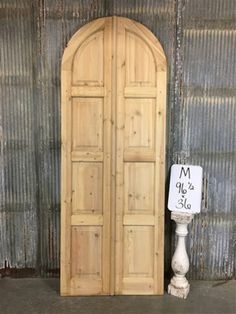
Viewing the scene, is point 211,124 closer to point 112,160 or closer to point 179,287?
point 112,160

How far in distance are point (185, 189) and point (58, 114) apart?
114cm

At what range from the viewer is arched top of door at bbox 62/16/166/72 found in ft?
10.9

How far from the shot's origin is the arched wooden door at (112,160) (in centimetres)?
334

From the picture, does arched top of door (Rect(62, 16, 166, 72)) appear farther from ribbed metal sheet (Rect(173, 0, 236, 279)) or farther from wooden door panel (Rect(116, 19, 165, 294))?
ribbed metal sheet (Rect(173, 0, 236, 279))

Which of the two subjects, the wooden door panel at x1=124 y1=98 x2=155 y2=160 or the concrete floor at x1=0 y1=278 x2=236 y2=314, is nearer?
the concrete floor at x1=0 y1=278 x2=236 y2=314

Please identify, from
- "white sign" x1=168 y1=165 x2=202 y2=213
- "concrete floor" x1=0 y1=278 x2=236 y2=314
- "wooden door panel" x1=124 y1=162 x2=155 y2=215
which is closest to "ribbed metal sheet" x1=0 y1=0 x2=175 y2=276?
"concrete floor" x1=0 y1=278 x2=236 y2=314

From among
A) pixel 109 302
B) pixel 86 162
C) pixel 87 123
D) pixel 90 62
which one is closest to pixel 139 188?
pixel 86 162

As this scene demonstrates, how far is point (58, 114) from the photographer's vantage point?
11.6ft

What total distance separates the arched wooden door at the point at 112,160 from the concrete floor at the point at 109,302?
0.30 feet

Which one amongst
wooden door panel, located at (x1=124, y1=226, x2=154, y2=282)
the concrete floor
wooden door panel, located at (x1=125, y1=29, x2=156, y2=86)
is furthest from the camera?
wooden door panel, located at (x1=124, y1=226, x2=154, y2=282)

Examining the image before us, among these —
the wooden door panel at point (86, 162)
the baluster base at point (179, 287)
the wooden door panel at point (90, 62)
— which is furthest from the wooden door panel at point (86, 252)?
the wooden door panel at point (90, 62)

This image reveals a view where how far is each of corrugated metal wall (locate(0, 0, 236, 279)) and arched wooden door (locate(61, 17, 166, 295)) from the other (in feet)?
0.64

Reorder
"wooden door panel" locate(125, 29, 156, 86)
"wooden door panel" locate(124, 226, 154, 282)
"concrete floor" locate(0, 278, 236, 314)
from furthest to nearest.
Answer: "wooden door panel" locate(124, 226, 154, 282) < "wooden door panel" locate(125, 29, 156, 86) < "concrete floor" locate(0, 278, 236, 314)

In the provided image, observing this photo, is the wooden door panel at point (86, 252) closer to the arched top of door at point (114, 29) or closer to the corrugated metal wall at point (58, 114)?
the corrugated metal wall at point (58, 114)
